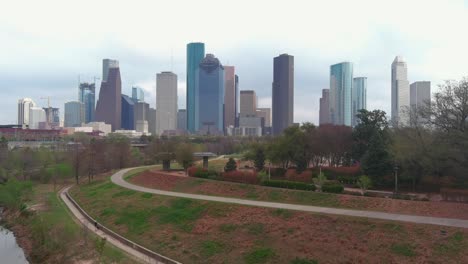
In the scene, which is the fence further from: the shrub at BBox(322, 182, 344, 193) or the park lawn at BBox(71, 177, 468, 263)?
the shrub at BBox(322, 182, 344, 193)

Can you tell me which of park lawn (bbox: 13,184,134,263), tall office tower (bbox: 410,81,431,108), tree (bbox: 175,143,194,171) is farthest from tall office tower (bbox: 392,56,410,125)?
park lawn (bbox: 13,184,134,263)

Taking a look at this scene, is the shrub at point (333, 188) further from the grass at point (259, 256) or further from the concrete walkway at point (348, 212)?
the grass at point (259, 256)

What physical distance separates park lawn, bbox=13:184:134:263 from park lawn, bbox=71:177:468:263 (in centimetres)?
267

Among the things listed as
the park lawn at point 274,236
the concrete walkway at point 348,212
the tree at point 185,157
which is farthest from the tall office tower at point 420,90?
the park lawn at point 274,236

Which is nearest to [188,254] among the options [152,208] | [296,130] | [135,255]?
[135,255]

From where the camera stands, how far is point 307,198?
29.1 metres

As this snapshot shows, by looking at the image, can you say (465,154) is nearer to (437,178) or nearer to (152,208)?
(437,178)

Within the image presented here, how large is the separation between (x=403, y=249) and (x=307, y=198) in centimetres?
993

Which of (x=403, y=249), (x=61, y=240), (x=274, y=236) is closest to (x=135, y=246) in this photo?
(x=61, y=240)

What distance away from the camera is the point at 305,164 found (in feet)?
156

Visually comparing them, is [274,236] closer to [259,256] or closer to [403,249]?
[259,256]

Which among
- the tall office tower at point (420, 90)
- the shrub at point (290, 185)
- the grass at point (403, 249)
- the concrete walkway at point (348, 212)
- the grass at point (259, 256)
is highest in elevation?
the tall office tower at point (420, 90)

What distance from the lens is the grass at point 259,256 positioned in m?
21.3

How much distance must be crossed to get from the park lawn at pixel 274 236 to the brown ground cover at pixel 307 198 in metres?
3.26
